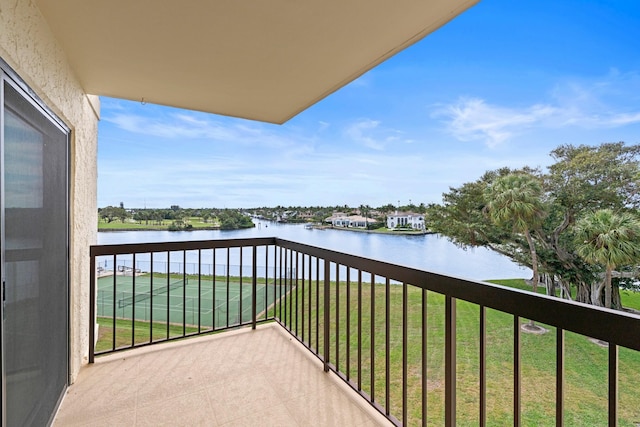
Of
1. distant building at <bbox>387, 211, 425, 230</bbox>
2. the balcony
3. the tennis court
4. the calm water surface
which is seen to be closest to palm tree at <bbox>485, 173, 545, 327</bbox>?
the calm water surface

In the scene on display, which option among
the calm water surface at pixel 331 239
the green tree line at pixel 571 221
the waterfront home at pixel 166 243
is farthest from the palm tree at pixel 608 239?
the waterfront home at pixel 166 243

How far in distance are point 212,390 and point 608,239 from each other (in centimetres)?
1048

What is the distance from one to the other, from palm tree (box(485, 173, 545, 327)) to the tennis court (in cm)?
824

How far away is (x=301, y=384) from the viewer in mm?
2141

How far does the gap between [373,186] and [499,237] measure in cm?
523

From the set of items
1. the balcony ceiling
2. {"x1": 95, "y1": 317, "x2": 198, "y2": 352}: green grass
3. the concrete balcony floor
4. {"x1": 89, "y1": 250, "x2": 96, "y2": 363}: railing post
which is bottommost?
{"x1": 95, "y1": 317, "x2": 198, "y2": 352}: green grass

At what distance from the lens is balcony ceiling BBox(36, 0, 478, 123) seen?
1440 millimetres

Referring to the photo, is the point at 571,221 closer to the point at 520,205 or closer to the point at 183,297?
the point at 520,205

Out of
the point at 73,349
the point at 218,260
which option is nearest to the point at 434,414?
the point at 218,260

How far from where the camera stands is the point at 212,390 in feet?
6.82

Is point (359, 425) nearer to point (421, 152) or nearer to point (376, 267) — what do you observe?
point (376, 267)

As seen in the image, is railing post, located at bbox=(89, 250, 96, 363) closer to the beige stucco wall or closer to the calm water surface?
the beige stucco wall

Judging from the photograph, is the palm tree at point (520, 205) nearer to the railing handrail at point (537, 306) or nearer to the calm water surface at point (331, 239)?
the calm water surface at point (331, 239)

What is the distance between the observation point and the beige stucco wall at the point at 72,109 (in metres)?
1.20
